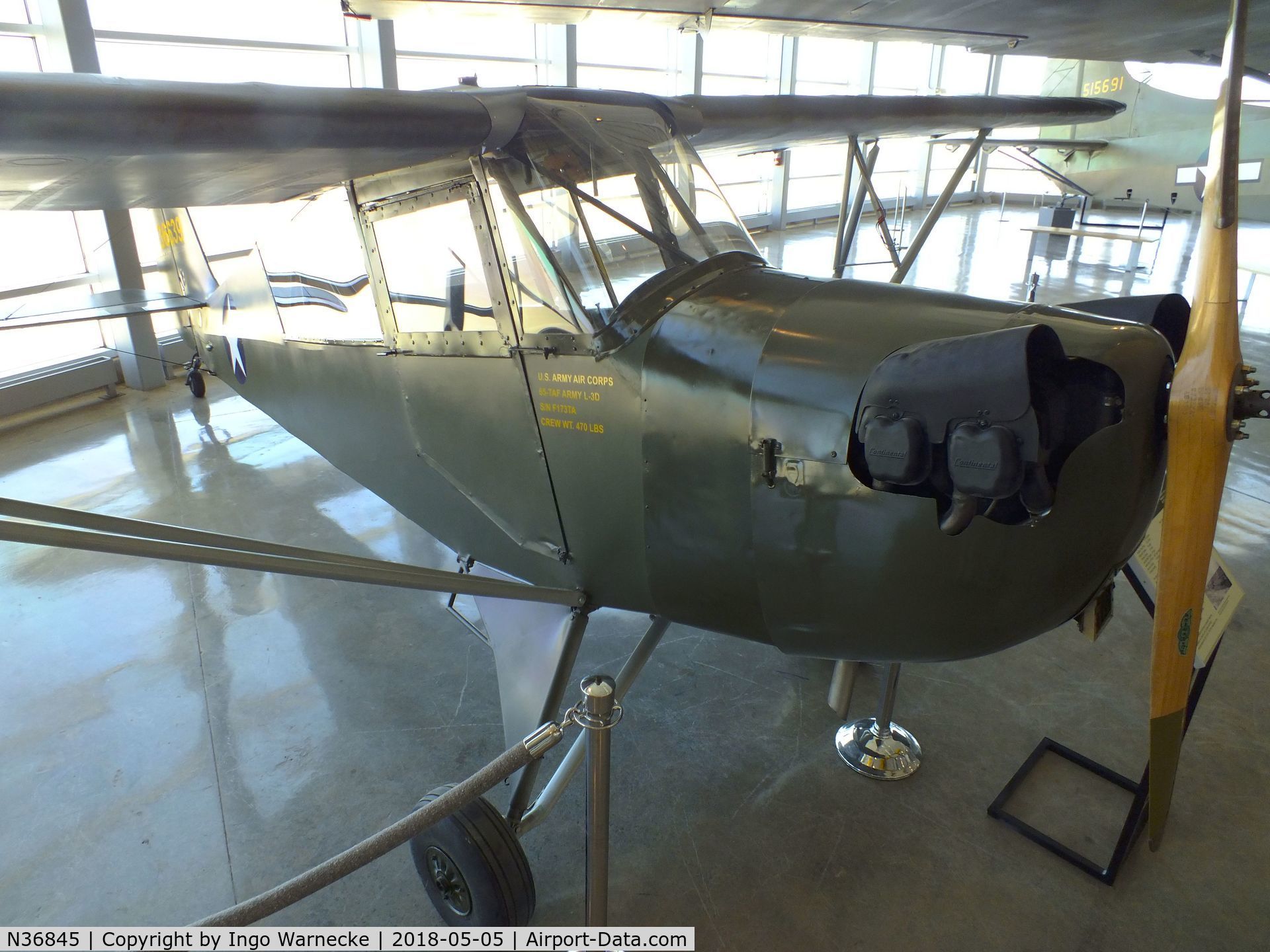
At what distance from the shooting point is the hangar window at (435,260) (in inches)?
94.1

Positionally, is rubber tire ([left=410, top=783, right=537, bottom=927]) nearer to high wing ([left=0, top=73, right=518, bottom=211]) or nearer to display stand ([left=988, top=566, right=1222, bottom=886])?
display stand ([left=988, top=566, right=1222, bottom=886])

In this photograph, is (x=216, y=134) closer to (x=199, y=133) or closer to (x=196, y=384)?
(x=199, y=133)

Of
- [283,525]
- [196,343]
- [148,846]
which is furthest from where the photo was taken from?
[196,343]

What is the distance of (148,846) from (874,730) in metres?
2.59

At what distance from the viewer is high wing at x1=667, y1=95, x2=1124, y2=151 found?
433 cm

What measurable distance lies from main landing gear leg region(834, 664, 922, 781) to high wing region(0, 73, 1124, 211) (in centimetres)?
232

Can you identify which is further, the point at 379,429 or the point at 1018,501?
the point at 379,429

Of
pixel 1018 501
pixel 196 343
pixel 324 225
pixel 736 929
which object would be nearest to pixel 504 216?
pixel 324 225

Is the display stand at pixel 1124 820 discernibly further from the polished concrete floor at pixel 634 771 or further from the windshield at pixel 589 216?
the windshield at pixel 589 216

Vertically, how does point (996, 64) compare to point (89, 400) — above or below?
above

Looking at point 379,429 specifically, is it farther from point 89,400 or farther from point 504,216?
point 89,400

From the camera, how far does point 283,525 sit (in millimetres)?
4766

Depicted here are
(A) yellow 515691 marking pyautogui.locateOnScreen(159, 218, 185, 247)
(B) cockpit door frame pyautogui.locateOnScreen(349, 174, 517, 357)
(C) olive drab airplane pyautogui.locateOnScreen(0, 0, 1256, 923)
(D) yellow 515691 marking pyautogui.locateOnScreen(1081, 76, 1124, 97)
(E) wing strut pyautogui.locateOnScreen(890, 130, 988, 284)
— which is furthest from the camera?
(D) yellow 515691 marking pyautogui.locateOnScreen(1081, 76, 1124, 97)

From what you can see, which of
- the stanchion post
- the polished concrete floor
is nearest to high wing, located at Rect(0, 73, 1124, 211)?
the stanchion post
